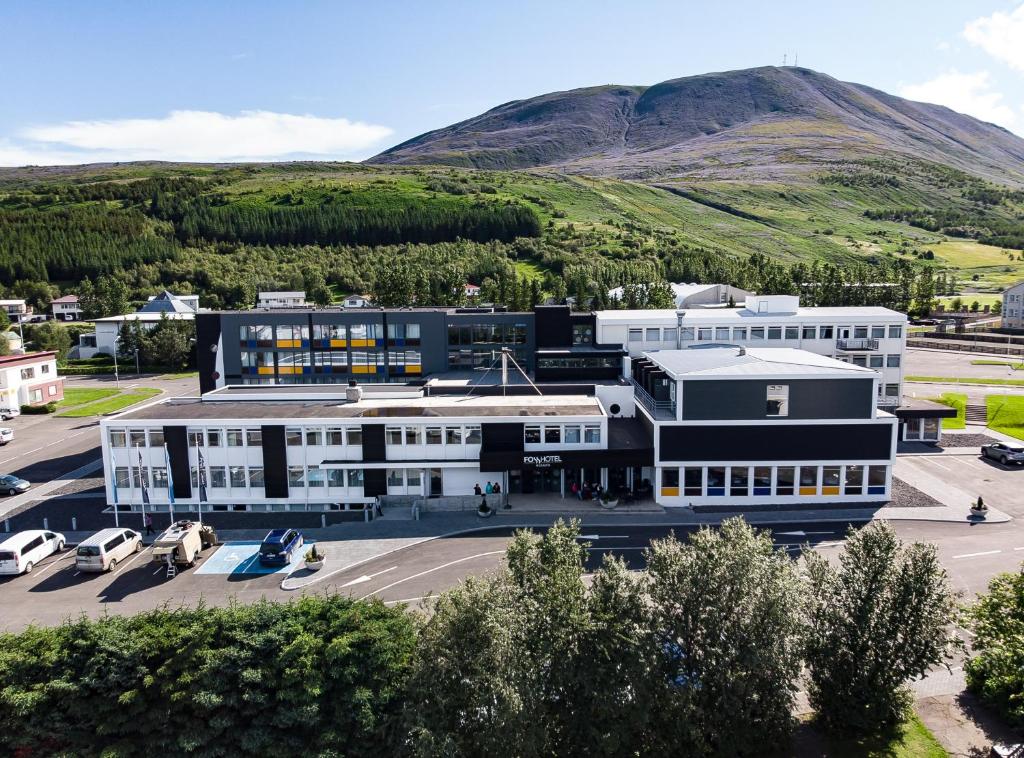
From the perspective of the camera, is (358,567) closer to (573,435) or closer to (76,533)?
(573,435)

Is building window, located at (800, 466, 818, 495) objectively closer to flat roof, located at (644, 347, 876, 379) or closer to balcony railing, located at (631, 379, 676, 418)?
flat roof, located at (644, 347, 876, 379)

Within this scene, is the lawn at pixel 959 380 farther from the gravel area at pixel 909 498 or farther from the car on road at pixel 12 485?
the car on road at pixel 12 485

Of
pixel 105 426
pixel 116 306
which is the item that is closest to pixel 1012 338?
pixel 105 426

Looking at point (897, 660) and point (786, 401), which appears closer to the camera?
point (897, 660)

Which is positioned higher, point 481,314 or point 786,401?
point 481,314

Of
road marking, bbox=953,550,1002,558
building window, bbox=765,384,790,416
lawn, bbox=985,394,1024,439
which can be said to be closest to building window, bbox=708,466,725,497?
building window, bbox=765,384,790,416

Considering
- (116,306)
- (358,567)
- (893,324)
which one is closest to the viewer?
(358,567)

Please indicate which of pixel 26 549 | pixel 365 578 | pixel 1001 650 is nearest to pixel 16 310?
pixel 26 549

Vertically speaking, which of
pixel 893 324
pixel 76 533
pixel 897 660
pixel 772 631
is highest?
pixel 893 324
